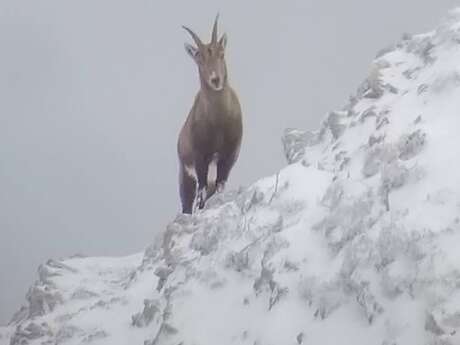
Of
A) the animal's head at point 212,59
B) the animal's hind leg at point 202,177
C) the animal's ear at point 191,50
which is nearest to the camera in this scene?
the animal's head at point 212,59

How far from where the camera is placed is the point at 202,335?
6430 millimetres

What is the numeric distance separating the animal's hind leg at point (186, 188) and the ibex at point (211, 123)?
0.23m

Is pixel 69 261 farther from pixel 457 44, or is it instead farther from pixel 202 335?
pixel 457 44

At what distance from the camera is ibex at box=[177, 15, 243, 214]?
845 cm

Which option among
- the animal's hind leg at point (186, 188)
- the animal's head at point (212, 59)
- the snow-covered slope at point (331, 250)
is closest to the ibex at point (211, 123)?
the animal's head at point (212, 59)

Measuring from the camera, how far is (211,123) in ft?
29.1

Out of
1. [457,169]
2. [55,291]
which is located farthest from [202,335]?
[55,291]

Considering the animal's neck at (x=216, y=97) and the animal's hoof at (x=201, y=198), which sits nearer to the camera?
the animal's neck at (x=216, y=97)

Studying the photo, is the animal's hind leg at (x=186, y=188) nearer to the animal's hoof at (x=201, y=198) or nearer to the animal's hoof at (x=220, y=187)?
the animal's hoof at (x=201, y=198)

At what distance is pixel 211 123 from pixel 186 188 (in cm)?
139

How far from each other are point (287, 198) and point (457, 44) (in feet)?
7.06

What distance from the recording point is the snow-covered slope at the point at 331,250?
17.0 ft

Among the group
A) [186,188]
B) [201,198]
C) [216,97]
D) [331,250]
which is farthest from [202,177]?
[331,250]

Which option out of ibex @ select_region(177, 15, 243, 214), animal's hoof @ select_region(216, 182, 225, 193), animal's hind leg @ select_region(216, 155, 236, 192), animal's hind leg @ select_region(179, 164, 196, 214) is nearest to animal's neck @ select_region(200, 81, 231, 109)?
ibex @ select_region(177, 15, 243, 214)
